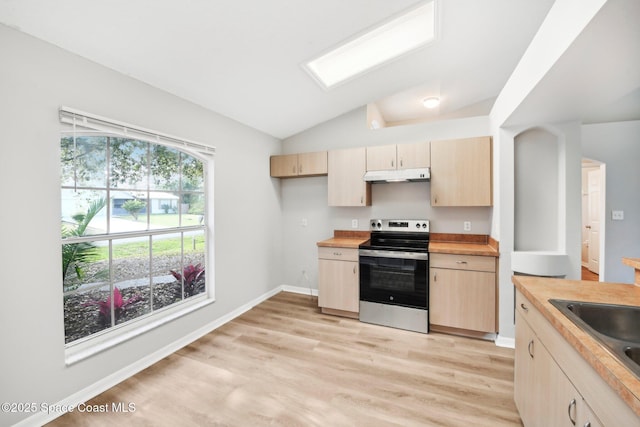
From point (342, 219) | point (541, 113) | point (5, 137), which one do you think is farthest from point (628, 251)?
point (5, 137)

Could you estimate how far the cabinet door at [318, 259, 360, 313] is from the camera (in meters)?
3.14

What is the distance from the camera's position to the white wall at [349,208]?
323cm

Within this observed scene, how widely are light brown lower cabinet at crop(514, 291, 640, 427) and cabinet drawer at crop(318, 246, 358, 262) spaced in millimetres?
1717

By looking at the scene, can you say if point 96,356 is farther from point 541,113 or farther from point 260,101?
point 541,113

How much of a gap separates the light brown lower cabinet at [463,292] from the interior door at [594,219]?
13.6 ft

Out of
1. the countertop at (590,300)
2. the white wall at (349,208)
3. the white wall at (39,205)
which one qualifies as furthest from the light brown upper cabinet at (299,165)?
the countertop at (590,300)

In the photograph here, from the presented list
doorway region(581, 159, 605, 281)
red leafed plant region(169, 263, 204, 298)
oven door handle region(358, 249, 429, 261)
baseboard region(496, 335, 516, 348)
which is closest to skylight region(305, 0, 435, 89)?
oven door handle region(358, 249, 429, 261)

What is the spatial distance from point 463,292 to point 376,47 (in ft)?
8.68

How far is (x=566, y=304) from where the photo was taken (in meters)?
1.24

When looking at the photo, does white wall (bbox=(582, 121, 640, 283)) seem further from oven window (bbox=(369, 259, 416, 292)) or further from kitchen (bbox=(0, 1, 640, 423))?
oven window (bbox=(369, 259, 416, 292))

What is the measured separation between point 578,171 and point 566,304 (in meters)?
1.89

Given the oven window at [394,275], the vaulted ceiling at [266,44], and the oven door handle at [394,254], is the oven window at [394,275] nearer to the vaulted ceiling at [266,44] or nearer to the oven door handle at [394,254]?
the oven door handle at [394,254]

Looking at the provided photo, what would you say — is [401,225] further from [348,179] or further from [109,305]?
[109,305]

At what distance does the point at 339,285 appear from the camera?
321cm
